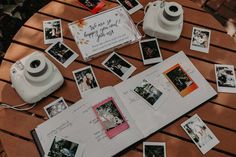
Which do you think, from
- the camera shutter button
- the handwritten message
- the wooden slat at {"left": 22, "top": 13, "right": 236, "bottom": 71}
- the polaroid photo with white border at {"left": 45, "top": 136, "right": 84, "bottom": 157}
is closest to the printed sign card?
the handwritten message

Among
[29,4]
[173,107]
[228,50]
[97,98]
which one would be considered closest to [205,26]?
[228,50]

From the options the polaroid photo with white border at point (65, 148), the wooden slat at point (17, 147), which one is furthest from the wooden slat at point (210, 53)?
the wooden slat at point (17, 147)

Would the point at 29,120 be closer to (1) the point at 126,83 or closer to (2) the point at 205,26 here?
(1) the point at 126,83

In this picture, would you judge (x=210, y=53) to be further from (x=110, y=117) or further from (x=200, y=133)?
(x=110, y=117)

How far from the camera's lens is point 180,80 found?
1.38 m

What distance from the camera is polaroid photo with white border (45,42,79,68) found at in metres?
1.40

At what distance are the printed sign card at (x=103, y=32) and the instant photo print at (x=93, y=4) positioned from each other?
1.5 inches

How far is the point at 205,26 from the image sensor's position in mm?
1538

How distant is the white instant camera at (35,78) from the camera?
1.25 m

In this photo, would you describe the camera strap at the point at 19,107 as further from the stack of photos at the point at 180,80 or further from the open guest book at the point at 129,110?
the stack of photos at the point at 180,80

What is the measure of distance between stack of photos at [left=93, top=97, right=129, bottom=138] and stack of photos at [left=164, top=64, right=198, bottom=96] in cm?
27

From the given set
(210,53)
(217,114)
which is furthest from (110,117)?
(210,53)

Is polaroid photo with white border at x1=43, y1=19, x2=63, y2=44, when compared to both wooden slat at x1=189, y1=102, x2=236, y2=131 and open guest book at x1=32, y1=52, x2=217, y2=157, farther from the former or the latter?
wooden slat at x1=189, y1=102, x2=236, y2=131

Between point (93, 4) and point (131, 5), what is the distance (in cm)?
18
